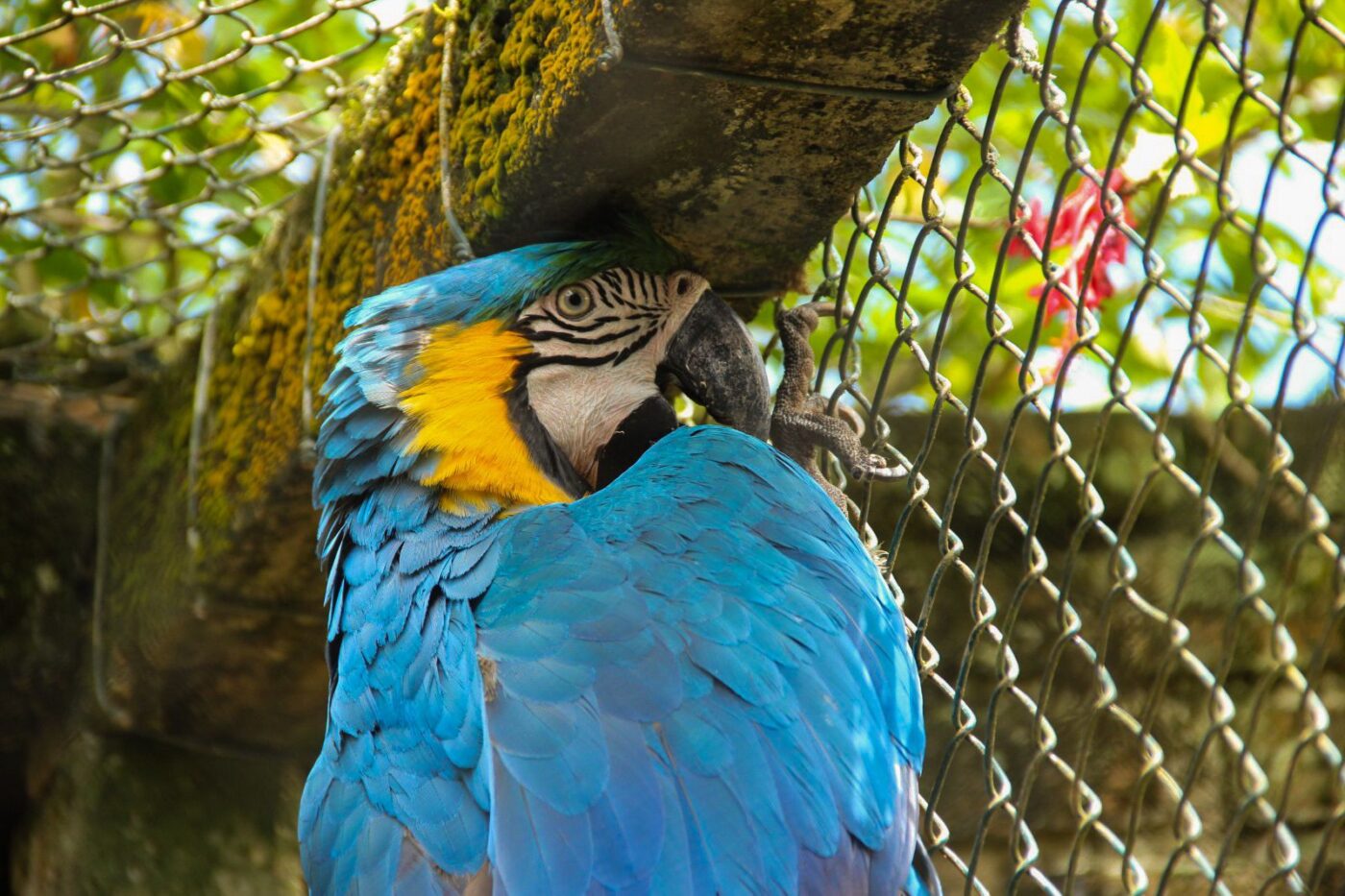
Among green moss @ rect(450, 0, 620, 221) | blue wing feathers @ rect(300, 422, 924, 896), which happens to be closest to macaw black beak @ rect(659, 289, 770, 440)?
blue wing feathers @ rect(300, 422, 924, 896)

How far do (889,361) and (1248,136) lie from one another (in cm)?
144

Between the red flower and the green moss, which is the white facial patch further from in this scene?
the red flower

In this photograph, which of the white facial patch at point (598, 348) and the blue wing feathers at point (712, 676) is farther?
the white facial patch at point (598, 348)

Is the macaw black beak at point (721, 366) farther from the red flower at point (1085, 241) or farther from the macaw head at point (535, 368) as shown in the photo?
the red flower at point (1085, 241)

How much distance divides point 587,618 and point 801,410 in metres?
0.51

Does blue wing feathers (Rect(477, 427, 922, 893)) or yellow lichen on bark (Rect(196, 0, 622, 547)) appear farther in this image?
yellow lichen on bark (Rect(196, 0, 622, 547))

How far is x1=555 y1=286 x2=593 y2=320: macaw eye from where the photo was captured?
1.70 metres

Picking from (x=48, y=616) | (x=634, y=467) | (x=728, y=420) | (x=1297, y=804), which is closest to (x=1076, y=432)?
(x=1297, y=804)

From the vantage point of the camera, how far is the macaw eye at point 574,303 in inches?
66.7

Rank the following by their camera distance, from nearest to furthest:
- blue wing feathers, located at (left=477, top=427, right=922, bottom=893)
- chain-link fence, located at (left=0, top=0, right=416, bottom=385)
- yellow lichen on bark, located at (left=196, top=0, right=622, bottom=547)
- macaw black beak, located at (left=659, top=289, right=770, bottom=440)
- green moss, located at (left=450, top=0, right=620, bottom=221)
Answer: blue wing feathers, located at (left=477, top=427, right=922, bottom=893), green moss, located at (left=450, top=0, right=620, bottom=221), yellow lichen on bark, located at (left=196, top=0, right=622, bottom=547), macaw black beak, located at (left=659, top=289, right=770, bottom=440), chain-link fence, located at (left=0, top=0, right=416, bottom=385)

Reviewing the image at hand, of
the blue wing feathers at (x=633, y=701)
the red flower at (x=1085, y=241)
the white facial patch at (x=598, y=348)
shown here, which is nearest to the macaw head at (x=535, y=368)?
the white facial patch at (x=598, y=348)

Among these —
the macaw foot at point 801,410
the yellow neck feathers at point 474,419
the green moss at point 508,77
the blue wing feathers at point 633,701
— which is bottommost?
the blue wing feathers at point 633,701

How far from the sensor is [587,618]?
4.44 ft

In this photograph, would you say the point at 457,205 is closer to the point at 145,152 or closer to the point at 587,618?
the point at 587,618
